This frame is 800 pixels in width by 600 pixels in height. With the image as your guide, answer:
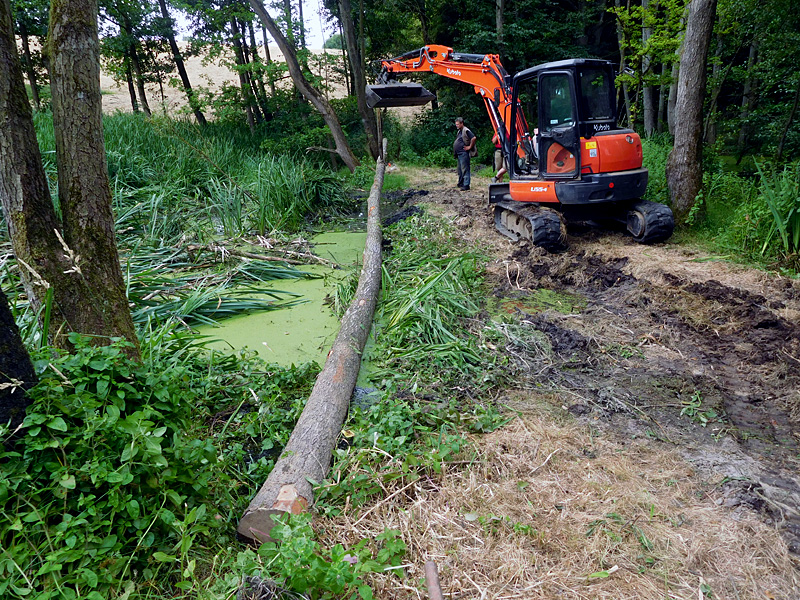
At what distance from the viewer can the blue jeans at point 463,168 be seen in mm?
11000

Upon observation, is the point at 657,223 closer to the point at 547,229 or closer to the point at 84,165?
the point at 547,229

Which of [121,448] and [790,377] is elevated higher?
[121,448]

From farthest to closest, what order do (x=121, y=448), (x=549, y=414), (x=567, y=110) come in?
1. (x=567, y=110)
2. (x=549, y=414)
3. (x=121, y=448)

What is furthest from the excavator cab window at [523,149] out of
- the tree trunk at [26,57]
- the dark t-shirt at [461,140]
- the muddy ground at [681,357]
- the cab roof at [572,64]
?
the tree trunk at [26,57]

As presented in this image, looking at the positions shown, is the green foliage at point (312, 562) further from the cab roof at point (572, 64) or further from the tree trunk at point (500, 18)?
the tree trunk at point (500, 18)

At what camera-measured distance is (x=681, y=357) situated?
155 inches

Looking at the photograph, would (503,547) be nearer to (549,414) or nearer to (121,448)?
(549,414)

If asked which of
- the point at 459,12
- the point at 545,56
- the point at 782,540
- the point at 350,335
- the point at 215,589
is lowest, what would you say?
the point at 782,540

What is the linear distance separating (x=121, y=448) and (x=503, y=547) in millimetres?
1616

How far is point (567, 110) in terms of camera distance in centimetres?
661

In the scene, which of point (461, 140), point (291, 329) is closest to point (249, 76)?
point (461, 140)

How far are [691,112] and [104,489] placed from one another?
24.6 feet

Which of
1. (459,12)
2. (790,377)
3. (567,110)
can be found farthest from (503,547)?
(459,12)

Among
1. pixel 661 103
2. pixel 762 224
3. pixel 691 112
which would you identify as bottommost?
pixel 762 224
